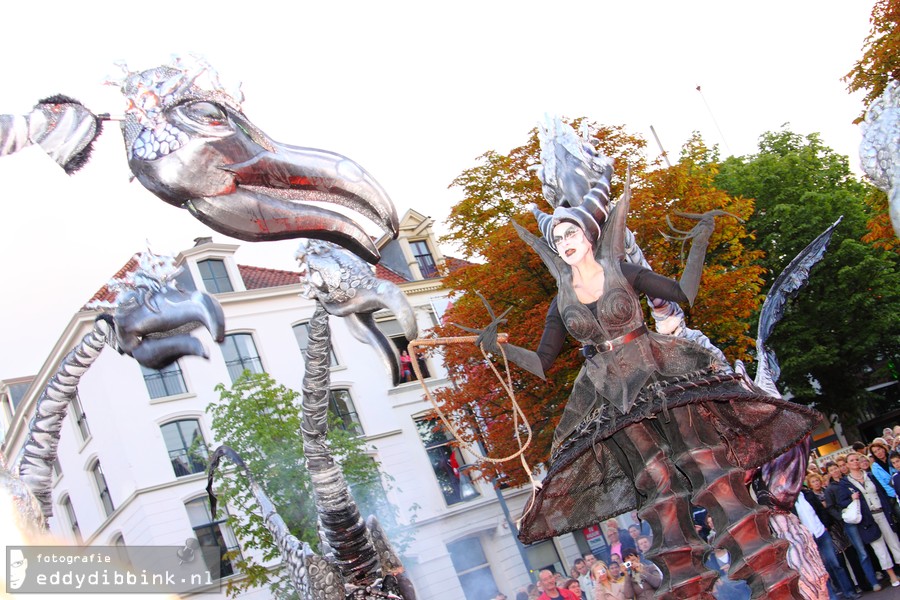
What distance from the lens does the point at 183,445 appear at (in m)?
22.5

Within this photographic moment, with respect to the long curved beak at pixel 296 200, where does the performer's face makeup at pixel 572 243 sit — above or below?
below

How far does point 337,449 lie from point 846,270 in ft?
53.0

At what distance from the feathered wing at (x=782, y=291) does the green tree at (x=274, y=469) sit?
330 inches

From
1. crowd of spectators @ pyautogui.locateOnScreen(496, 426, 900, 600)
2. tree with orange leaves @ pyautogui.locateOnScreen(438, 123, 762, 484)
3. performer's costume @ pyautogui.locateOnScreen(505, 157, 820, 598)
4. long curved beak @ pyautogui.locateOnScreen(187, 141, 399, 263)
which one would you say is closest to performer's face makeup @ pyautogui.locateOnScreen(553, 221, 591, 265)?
performer's costume @ pyautogui.locateOnScreen(505, 157, 820, 598)

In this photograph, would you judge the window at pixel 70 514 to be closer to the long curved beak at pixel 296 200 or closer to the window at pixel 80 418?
the window at pixel 80 418

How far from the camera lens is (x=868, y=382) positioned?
99.4 feet

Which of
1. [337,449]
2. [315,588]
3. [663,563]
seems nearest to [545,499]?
[663,563]

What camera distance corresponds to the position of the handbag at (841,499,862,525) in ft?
34.3

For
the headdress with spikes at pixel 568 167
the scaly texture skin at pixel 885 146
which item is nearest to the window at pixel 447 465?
the scaly texture skin at pixel 885 146

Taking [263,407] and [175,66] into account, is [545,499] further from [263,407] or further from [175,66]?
[263,407]

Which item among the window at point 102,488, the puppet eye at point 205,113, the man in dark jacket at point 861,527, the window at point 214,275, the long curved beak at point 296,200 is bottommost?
the man in dark jacket at point 861,527

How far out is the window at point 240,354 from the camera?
22.9 meters

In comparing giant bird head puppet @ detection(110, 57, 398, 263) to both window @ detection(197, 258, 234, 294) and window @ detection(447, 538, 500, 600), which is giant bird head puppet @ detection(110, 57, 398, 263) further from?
window @ detection(447, 538, 500, 600)

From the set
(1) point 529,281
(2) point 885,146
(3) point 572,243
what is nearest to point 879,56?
(1) point 529,281
